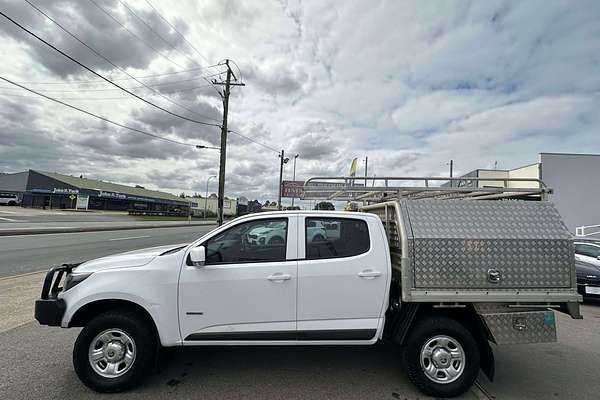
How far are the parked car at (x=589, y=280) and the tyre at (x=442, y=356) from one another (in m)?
5.63

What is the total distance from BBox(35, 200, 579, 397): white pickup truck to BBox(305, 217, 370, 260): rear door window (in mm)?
25

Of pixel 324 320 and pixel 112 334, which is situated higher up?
pixel 324 320

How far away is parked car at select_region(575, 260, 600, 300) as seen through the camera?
262 inches

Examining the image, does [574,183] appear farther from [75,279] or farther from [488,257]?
[75,279]

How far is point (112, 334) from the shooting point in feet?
10.3

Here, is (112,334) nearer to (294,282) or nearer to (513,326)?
(294,282)

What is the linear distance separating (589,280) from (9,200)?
79732 millimetres

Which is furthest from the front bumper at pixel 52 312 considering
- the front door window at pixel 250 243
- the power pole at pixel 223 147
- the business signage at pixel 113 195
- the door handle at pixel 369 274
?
the business signage at pixel 113 195

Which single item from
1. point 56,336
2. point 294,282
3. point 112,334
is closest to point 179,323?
point 112,334

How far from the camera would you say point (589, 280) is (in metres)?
6.70

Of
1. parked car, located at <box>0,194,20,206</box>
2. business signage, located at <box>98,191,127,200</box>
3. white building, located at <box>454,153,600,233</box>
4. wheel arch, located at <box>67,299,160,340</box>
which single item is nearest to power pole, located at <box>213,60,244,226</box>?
wheel arch, located at <box>67,299,160,340</box>

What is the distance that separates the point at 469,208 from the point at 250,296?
2529 millimetres

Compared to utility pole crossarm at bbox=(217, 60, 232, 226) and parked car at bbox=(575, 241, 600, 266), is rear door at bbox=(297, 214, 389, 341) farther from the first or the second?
utility pole crossarm at bbox=(217, 60, 232, 226)

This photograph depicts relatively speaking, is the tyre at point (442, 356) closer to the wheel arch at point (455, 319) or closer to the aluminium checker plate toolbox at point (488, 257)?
the wheel arch at point (455, 319)
